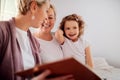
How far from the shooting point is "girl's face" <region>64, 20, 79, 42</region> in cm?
158

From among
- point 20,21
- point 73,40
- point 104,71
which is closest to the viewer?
point 20,21

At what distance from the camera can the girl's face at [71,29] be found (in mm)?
1577

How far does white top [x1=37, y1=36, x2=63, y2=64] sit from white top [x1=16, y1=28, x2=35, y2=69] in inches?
6.4

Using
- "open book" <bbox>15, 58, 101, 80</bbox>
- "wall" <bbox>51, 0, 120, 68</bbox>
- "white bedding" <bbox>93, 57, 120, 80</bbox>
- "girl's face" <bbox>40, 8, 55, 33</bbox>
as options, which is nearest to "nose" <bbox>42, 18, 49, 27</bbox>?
"girl's face" <bbox>40, 8, 55, 33</bbox>

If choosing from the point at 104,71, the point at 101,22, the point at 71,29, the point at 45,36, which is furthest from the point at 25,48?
the point at 101,22

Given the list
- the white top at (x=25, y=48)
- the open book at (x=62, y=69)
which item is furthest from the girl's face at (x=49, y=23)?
the open book at (x=62, y=69)

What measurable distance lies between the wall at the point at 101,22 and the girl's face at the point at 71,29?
289 mm

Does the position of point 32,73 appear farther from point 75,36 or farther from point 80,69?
point 75,36

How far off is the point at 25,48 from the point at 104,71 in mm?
931

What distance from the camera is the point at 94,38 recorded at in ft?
6.71

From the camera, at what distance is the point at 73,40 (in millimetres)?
1601

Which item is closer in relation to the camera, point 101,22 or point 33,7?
point 33,7

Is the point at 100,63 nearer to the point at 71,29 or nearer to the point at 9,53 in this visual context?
the point at 71,29

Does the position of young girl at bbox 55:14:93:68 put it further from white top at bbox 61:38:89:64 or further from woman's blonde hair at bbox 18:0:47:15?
woman's blonde hair at bbox 18:0:47:15
